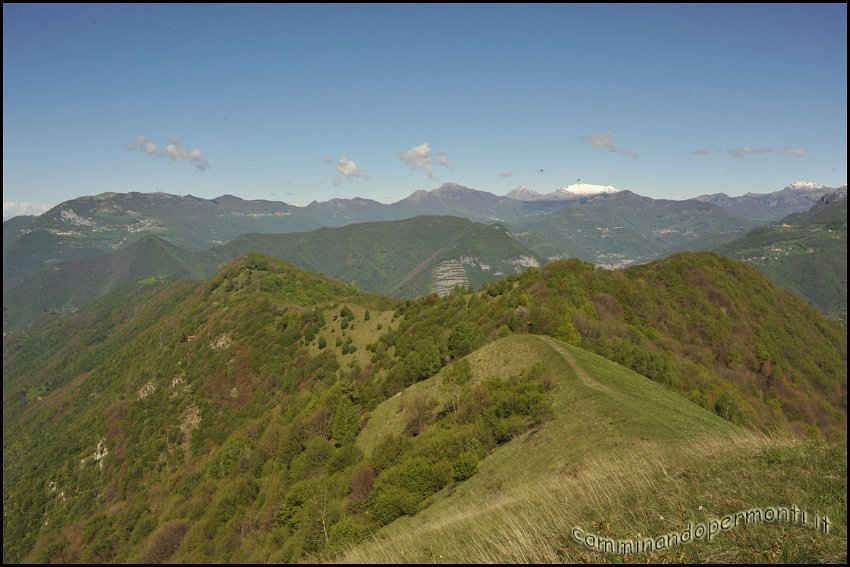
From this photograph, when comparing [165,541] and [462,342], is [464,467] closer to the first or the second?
[462,342]

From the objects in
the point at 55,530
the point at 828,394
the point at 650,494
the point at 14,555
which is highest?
the point at 650,494

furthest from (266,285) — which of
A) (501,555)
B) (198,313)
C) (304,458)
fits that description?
(501,555)

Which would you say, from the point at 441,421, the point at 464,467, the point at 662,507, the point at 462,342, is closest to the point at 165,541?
the point at 441,421

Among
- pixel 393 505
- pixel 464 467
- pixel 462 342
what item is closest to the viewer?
pixel 393 505

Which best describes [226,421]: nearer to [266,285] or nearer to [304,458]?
[304,458]

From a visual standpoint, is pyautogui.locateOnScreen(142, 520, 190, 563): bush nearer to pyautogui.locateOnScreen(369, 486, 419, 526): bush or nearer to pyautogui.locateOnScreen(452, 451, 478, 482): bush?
pyautogui.locateOnScreen(369, 486, 419, 526): bush

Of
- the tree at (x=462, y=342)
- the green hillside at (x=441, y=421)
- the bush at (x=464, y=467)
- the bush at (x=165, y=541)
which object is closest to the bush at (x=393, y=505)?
the green hillside at (x=441, y=421)

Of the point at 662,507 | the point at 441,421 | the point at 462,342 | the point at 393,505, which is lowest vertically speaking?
the point at 393,505

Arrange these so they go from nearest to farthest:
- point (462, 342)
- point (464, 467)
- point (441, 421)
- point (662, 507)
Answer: point (662, 507)
point (464, 467)
point (441, 421)
point (462, 342)
